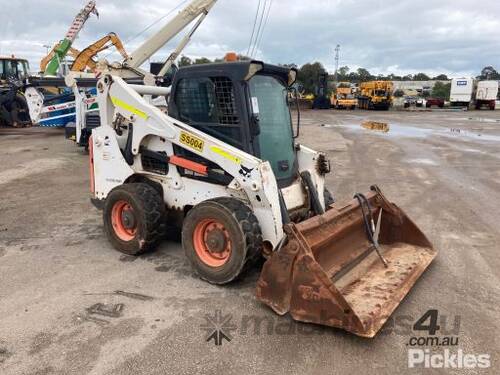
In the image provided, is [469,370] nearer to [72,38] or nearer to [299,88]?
[299,88]

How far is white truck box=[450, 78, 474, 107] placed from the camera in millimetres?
43594

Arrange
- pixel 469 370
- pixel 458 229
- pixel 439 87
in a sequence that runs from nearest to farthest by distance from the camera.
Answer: pixel 469 370, pixel 458 229, pixel 439 87

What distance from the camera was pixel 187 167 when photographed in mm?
4629

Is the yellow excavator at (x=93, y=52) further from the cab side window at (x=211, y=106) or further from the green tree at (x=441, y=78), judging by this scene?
the green tree at (x=441, y=78)

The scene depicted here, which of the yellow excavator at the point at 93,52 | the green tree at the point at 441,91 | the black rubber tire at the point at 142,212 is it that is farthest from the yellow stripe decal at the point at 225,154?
the green tree at the point at 441,91

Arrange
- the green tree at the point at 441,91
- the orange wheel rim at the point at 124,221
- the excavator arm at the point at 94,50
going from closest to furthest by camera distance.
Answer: the orange wheel rim at the point at 124,221
the excavator arm at the point at 94,50
the green tree at the point at 441,91

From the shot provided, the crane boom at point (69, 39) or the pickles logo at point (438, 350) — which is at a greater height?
the crane boom at point (69, 39)

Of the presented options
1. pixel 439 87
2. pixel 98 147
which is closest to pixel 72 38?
pixel 98 147

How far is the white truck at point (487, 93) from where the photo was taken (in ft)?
137

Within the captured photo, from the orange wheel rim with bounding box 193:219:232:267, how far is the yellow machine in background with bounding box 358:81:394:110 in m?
38.6

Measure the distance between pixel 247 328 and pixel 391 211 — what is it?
7.40ft

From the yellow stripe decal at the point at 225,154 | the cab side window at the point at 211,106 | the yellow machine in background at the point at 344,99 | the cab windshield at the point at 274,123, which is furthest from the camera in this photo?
the yellow machine in background at the point at 344,99

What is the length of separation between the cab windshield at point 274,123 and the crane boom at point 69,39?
19431mm

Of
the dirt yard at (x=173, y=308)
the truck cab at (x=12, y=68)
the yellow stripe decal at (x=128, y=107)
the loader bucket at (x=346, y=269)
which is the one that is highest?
the truck cab at (x=12, y=68)
